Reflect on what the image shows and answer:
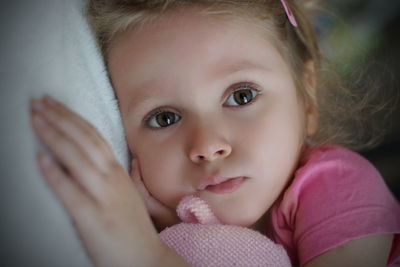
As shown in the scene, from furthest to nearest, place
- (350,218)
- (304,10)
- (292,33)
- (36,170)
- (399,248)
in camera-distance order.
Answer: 1. (304,10)
2. (292,33)
3. (399,248)
4. (350,218)
5. (36,170)

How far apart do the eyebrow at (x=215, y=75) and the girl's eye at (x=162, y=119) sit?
0.04 meters

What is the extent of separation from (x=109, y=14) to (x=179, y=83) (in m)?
0.23

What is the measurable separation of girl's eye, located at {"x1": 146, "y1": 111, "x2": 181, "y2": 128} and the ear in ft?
1.11

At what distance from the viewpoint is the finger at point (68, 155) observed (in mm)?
605

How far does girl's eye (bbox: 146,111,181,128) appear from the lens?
0.97m

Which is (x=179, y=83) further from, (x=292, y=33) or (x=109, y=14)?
(x=292, y=33)

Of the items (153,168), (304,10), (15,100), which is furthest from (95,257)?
(304,10)

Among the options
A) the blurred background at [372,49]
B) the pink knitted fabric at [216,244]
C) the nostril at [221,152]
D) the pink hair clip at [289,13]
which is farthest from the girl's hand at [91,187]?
the blurred background at [372,49]

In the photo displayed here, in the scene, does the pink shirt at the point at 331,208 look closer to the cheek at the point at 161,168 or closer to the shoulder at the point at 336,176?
the shoulder at the point at 336,176

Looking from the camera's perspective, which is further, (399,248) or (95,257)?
(399,248)

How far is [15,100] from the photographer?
62 centimetres

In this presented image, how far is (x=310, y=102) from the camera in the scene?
46.0 inches

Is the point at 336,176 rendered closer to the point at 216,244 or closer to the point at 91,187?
the point at 216,244

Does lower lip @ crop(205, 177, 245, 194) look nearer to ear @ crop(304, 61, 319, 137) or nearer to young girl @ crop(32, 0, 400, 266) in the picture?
young girl @ crop(32, 0, 400, 266)
